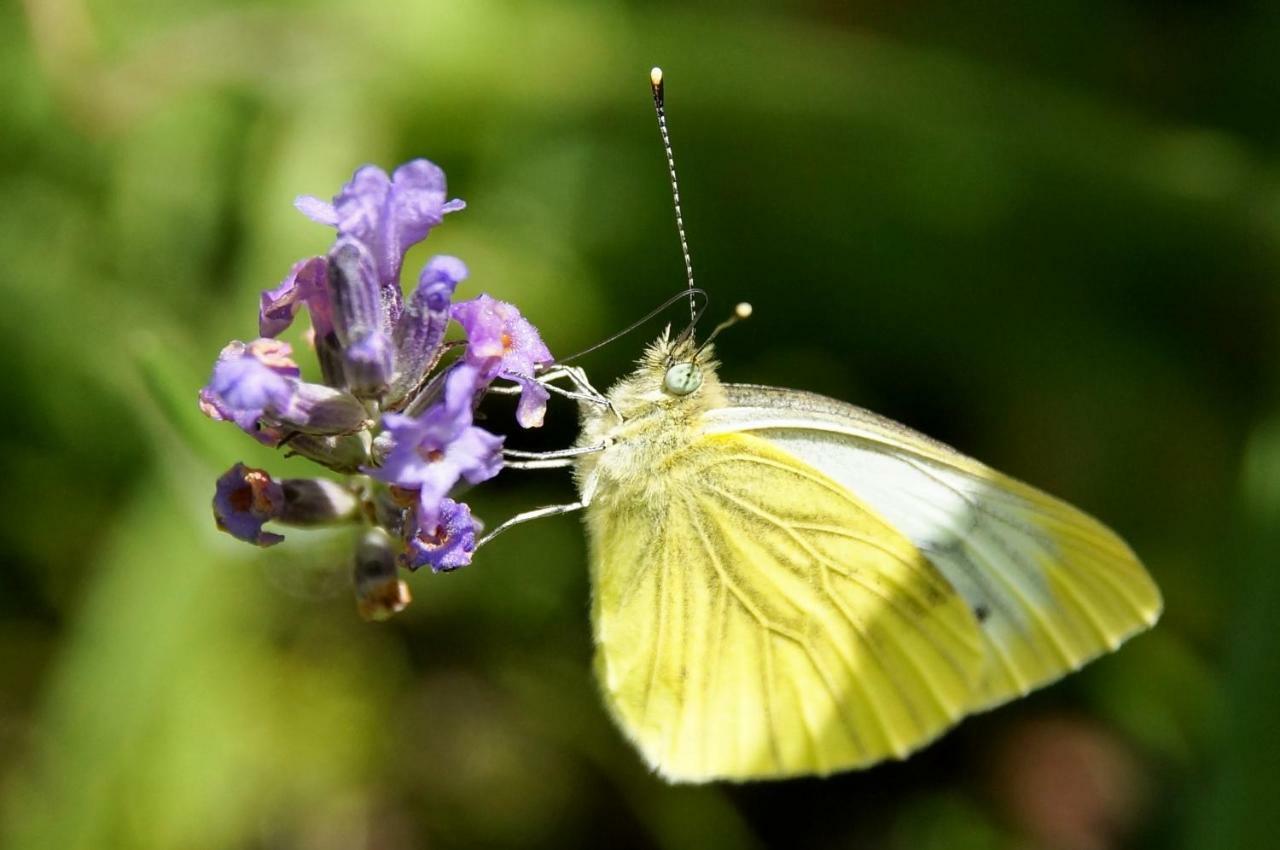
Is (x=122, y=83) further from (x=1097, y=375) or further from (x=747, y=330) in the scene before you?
(x=1097, y=375)

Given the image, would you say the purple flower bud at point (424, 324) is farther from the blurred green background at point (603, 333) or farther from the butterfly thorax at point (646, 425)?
the blurred green background at point (603, 333)

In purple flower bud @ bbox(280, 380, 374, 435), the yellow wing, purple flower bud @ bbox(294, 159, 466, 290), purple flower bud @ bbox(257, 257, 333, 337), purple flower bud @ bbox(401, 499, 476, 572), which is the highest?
purple flower bud @ bbox(294, 159, 466, 290)

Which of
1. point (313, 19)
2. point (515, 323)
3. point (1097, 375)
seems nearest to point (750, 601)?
point (515, 323)

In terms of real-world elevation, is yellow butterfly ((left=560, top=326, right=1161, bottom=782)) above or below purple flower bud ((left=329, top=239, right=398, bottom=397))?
below

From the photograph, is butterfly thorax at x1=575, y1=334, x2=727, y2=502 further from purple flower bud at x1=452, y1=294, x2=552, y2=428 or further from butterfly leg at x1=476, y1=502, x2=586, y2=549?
purple flower bud at x1=452, y1=294, x2=552, y2=428

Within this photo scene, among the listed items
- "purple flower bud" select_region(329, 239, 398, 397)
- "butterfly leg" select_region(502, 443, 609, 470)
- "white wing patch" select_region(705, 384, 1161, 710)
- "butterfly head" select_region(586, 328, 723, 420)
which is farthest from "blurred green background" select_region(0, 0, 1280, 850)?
"purple flower bud" select_region(329, 239, 398, 397)
